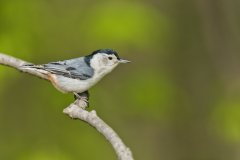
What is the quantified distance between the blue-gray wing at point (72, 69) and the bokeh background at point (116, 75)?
96cm

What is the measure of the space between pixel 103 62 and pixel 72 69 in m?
0.23

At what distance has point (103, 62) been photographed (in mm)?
4887

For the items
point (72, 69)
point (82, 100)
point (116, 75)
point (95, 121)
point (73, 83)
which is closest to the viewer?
point (95, 121)

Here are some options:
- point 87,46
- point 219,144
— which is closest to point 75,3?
point 87,46

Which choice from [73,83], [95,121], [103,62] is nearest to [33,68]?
[73,83]

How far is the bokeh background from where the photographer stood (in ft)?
19.8

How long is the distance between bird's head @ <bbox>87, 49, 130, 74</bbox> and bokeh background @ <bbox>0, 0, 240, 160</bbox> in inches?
41.2

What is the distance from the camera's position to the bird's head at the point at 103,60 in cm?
486

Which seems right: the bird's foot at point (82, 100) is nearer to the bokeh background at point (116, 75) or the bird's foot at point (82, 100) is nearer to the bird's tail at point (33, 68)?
the bird's tail at point (33, 68)

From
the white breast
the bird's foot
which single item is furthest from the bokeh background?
the bird's foot

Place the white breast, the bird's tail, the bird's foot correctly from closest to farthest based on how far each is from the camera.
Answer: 1. the bird's foot
2. the bird's tail
3. the white breast

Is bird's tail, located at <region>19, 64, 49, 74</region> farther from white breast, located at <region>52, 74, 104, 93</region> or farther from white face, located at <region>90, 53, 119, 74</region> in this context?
white face, located at <region>90, 53, 119, 74</region>

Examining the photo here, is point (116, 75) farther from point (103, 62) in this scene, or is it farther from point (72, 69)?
point (103, 62)

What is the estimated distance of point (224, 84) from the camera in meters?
7.12
